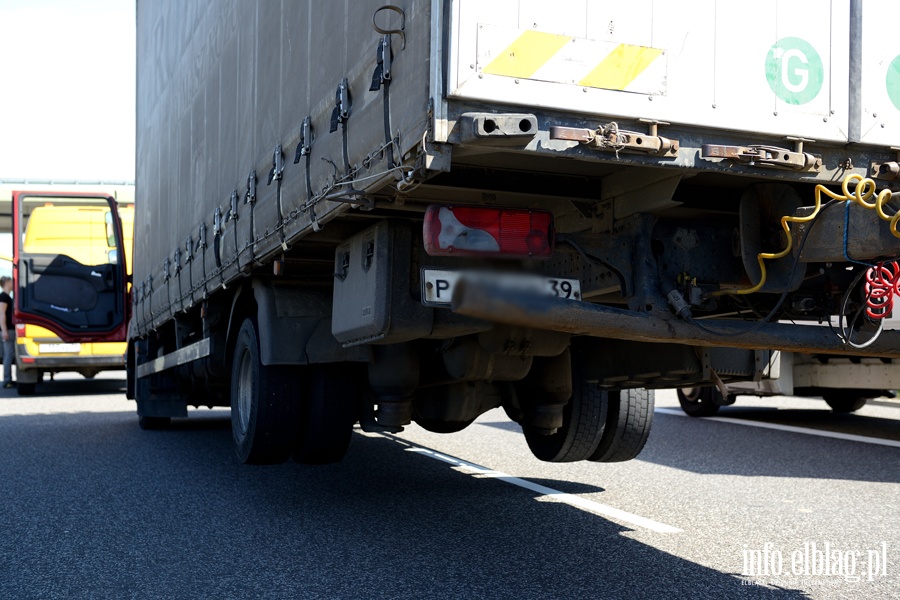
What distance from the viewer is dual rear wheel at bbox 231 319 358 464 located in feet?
20.8

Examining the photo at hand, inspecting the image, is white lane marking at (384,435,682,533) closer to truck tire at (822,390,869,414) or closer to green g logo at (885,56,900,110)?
green g logo at (885,56,900,110)

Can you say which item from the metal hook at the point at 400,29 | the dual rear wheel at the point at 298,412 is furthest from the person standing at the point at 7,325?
the metal hook at the point at 400,29

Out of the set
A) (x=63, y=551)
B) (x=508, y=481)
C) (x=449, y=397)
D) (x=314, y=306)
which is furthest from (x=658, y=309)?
(x=508, y=481)

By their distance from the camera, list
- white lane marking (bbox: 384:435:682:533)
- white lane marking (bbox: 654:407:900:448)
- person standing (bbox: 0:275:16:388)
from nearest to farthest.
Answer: white lane marking (bbox: 384:435:682:533), white lane marking (bbox: 654:407:900:448), person standing (bbox: 0:275:16:388)

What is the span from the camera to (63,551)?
531 cm

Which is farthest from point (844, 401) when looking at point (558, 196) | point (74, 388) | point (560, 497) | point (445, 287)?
point (74, 388)

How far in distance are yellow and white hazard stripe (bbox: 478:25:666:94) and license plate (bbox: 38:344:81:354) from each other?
52.0 feet

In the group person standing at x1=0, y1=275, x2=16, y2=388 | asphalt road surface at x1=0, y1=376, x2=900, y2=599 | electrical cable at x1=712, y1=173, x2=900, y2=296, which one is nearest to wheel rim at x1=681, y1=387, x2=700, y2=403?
asphalt road surface at x1=0, y1=376, x2=900, y2=599

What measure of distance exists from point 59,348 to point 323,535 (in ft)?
44.1

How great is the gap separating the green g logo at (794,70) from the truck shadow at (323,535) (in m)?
2.17

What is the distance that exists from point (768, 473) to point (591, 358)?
283 centimetres

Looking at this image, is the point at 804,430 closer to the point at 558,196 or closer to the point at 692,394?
the point at 692,394

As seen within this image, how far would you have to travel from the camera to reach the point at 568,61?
11.5ft

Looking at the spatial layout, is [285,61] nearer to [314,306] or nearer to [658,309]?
[314,306]
